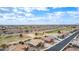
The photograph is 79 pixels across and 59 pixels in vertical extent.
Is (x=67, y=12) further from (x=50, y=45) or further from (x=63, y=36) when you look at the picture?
(x=50, y=45)

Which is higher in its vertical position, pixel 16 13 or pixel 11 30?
pixel 16 13

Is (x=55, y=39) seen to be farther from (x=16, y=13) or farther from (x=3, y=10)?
(x=3, y=10)
